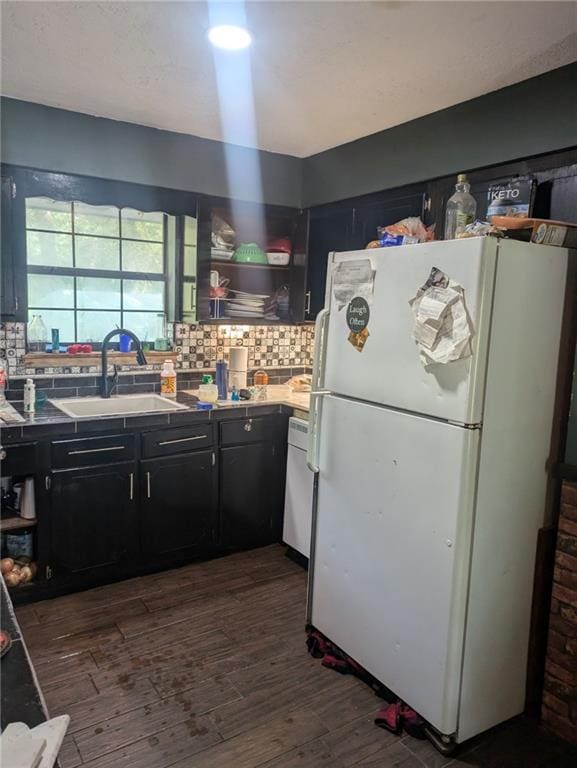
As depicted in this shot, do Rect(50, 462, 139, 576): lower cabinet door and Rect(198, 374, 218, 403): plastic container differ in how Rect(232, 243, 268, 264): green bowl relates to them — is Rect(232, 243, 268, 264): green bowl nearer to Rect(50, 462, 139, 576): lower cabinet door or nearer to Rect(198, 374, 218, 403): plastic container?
Rect(198, 374, 218, 403): plastic container

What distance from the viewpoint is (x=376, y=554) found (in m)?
2.12

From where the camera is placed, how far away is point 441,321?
1.80 m

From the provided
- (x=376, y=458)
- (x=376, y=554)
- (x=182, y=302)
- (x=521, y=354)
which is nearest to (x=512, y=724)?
(x=376, y=554)

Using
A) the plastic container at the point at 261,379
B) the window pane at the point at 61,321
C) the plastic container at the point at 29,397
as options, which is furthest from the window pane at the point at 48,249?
the plastic container at the point at 261,379

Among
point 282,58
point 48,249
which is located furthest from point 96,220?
point 282,58

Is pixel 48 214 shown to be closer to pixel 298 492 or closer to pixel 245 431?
pixel 245 431

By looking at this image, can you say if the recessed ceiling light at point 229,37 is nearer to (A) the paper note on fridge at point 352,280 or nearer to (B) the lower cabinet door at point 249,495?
(A) the paper note on fridge at point 352,280

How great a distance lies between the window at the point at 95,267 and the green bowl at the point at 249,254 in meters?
0.42

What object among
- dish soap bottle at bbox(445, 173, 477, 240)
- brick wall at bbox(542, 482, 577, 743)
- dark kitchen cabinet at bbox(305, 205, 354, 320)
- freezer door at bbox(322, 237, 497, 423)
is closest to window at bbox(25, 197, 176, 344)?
dark kitchen cabinet at bbox(305, 205, 354, 320)

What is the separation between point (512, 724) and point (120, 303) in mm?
2875

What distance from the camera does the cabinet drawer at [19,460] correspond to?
2553mm

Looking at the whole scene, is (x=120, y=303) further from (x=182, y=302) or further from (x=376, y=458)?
(x=376, y=458)

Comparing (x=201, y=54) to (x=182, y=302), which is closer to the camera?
(x=201, y=54)

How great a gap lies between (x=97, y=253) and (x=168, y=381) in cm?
86
